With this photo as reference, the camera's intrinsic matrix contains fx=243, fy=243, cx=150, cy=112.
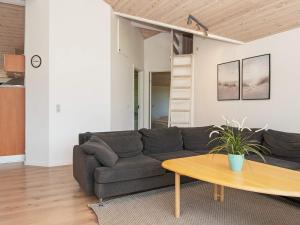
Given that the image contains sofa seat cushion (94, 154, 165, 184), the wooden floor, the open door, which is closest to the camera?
the wooden floor

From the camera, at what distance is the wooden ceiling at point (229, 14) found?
332 cm

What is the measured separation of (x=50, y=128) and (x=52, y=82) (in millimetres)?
848

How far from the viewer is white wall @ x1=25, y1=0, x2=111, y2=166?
4.47m

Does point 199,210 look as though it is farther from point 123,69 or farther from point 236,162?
point 123,69

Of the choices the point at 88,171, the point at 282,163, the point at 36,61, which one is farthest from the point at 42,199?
the point at 282,163

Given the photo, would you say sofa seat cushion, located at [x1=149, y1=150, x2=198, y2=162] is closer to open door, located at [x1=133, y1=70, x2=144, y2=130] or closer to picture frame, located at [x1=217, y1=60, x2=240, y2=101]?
picture frame, located at [x1=217, y1=60, x2=240, y2=101]

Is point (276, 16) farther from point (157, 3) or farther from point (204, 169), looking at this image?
point (204, 169)

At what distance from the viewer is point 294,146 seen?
327 cm

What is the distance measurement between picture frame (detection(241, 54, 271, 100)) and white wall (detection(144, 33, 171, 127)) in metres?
3.10

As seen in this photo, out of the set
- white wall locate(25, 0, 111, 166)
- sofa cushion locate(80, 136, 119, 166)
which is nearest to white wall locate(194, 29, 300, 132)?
white wall locate(25, 0, 111, 166)

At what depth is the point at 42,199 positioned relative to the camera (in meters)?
2.96

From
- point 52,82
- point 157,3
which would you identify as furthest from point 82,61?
point 157,3

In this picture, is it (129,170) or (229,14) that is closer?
(129,170)

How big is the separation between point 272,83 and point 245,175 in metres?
2.41
